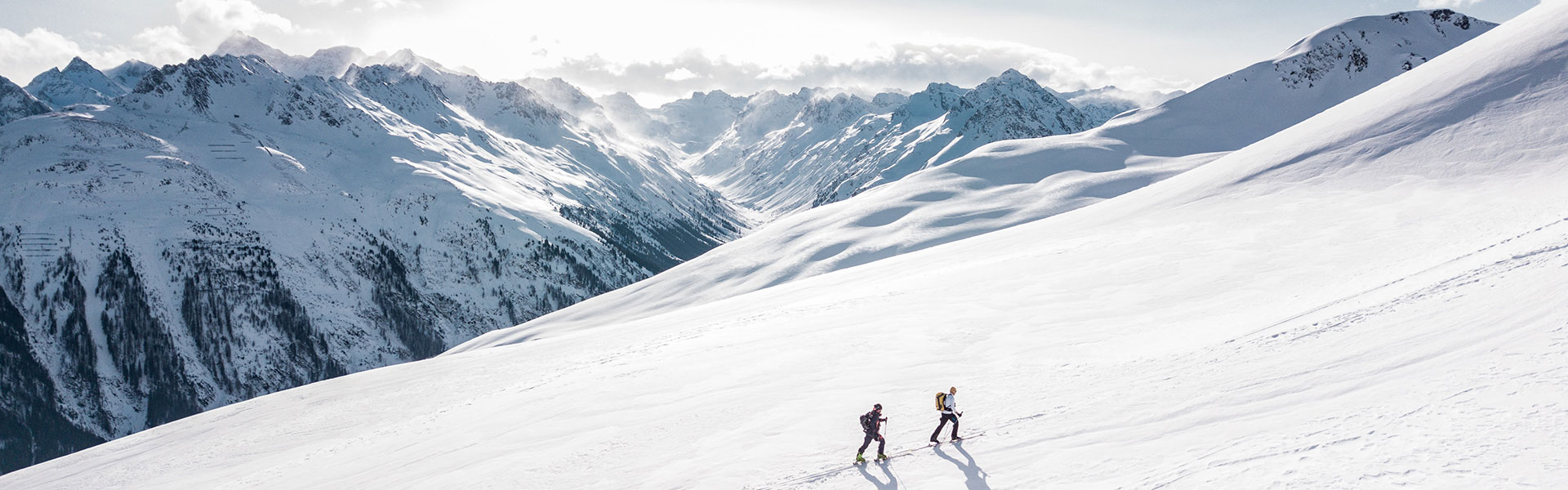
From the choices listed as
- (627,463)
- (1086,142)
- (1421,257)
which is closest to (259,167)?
(1086,142)

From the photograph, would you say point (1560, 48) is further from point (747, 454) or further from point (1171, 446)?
point (747, 454)

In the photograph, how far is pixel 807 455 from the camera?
17.2m

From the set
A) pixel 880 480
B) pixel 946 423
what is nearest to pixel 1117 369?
pixel 946 423

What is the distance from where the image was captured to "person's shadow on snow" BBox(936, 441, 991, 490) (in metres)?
13.9

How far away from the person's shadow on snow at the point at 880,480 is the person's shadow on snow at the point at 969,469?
1223 millimetres

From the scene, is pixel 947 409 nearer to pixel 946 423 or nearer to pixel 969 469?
pixel 946 423

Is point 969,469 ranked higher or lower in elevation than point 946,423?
lower

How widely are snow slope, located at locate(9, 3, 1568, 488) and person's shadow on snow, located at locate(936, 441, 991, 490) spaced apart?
0.08m

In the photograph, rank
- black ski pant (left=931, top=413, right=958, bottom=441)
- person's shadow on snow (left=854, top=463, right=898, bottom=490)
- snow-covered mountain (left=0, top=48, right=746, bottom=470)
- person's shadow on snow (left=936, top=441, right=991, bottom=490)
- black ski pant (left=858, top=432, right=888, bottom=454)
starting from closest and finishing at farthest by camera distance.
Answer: person's shadow on snow (left=936, top=441, right=991, bottom=490) < person's shadow on snow (left=854, top=463, right=898, bottom=490) < black ski pant (left=858, top=432, right=888, bottom=454) < black ski pant (left=931, top=413, right=958, bottom=441) < snow-covered mountain (left=0, top=48, right=746, bottom=470)

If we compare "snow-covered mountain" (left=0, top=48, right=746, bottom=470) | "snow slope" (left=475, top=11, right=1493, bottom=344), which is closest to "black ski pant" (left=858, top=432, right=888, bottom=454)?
"snow slope" (left=475, top=11, right=1493, bottom=344)

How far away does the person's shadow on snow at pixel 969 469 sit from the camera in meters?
13.9

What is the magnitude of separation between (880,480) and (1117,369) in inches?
321

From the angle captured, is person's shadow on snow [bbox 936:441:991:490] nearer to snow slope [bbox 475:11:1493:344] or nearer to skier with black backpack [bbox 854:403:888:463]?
skier with black backpack [bbox 854:403:888:463]

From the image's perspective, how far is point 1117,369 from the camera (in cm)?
1936
